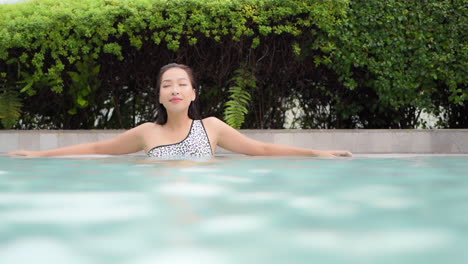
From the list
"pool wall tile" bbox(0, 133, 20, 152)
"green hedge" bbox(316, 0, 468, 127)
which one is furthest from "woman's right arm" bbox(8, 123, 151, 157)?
"green hedge" bbox(316, 0, 468, 127)

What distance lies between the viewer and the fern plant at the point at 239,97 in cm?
775

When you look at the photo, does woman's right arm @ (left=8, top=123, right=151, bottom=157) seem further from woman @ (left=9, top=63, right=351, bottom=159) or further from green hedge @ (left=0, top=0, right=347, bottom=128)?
green hedge @ (left=0, top=0, right=347, bottom=128)

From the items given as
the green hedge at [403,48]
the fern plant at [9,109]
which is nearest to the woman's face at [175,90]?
the green hedge at [403,48]

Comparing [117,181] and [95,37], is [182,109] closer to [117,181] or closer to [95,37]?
[117,181]

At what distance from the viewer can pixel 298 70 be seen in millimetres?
8344

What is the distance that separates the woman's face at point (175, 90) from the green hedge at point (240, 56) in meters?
2.54

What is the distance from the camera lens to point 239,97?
7.93 metres

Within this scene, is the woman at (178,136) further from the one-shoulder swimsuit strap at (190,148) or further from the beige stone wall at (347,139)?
the beige stone wall at (347,139)

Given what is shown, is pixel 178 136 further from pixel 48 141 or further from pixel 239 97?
pixel 48 141

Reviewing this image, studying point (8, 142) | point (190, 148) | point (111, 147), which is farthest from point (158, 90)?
point (8, 142)

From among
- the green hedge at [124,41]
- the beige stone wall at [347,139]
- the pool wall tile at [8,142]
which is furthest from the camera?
the green hedge at [124,41]

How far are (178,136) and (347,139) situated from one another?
286 cm

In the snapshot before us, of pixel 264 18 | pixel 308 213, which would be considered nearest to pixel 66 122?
pixel 264 18

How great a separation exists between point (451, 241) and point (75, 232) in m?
1.61
